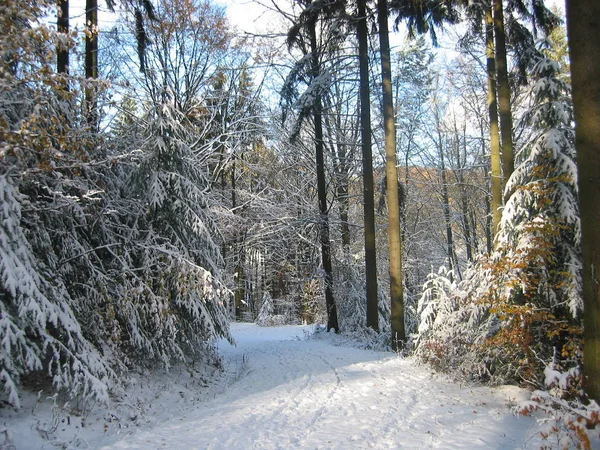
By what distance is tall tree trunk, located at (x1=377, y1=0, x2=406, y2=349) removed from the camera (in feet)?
37.6

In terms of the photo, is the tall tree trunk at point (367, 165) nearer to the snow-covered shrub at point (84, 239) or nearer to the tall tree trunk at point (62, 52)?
the snow-covered shrub at point (84, 239)

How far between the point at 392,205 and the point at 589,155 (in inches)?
286

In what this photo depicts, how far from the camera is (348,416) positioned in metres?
5.56

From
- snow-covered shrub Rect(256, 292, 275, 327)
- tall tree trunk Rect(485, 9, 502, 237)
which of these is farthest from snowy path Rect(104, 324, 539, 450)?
snow-covered shrub Rect(256, 292, 275, 327)

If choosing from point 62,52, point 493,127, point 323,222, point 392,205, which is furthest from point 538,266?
point 323,222

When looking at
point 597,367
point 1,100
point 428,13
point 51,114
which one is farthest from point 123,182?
point 428,13

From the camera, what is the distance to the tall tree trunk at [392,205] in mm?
11461

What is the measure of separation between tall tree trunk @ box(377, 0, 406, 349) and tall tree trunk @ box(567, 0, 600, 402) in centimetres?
705

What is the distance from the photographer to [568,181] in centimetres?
596

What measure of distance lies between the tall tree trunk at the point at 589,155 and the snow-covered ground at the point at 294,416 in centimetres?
121

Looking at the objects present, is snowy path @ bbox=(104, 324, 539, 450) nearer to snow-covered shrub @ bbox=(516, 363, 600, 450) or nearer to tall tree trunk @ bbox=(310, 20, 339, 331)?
snow-covered shrub @ bbox=(516, 363, 600, 450)

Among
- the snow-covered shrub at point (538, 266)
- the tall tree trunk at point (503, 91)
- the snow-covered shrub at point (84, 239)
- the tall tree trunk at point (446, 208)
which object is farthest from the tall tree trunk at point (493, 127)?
the tall tree trunk at point (446, 208)

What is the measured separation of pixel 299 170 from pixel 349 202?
3.09 metres

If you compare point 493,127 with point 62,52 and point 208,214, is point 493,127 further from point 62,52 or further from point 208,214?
point 62,52
